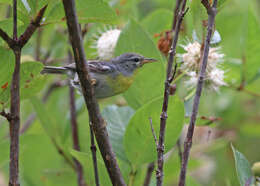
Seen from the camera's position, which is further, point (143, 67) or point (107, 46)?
point (107, 46)

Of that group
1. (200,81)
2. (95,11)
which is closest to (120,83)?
(95,11)

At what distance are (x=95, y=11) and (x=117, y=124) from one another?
0.73 meters

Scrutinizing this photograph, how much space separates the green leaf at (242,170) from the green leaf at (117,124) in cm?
69

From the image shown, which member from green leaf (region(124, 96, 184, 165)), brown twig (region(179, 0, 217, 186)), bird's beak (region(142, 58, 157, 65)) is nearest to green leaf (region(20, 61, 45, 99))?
green leaf (region(124, 96, 184, 165))

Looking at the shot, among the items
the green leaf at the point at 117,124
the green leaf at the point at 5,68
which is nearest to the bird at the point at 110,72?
the green leaf at the point at 117,124

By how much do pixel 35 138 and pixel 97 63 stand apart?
0.62 metres

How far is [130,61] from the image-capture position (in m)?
2.63

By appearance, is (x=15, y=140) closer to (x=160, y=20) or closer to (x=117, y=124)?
(x=117, y=124)

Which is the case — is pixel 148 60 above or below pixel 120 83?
above

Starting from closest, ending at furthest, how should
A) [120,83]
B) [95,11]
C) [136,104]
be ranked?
[95,11], [136,104], [120,83]

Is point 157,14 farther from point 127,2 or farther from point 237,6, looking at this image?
point 237,6

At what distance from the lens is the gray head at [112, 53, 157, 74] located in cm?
242

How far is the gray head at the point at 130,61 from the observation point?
2420 mm

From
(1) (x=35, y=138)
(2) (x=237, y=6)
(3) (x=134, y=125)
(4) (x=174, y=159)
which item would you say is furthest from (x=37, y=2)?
(2) (x=237, y=6)
